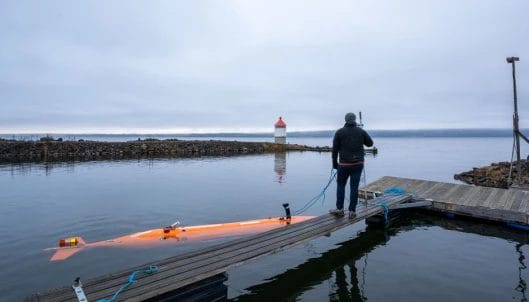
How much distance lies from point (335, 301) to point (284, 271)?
196 centimetres

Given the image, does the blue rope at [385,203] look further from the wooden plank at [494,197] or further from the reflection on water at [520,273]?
the reflection on water at [520,273]

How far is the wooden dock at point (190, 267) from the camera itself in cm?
580

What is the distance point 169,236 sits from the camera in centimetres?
1162

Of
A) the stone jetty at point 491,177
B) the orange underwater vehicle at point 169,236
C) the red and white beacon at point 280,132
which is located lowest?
the orange underwater vehicle at point 169,236

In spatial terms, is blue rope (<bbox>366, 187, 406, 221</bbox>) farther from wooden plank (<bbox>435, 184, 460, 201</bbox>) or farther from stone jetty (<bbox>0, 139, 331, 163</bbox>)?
stone jetty (<bbox>0, 139, 331, 163</bbox>)

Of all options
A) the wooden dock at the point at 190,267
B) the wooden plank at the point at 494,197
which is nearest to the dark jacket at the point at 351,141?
the wooden dock at the point at 190,267

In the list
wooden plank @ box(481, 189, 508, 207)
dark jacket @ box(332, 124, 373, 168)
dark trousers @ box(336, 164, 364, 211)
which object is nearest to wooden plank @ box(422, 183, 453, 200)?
wooden plank @ box(481, 189, 508, 207)

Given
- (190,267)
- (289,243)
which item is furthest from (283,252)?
(190,267)

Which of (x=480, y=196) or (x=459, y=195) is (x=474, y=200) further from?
(x=459, y=195)

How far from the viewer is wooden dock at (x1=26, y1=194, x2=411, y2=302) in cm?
580

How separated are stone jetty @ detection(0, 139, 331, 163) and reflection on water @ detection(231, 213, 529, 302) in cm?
4303

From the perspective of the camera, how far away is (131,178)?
27.9 metres

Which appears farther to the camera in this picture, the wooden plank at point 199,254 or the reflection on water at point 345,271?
the reflection on water at point 345,271

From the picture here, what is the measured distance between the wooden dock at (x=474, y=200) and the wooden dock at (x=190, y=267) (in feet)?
24.3
